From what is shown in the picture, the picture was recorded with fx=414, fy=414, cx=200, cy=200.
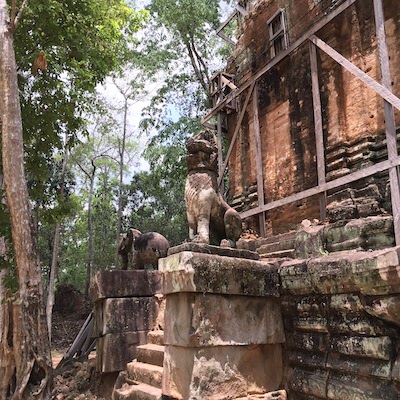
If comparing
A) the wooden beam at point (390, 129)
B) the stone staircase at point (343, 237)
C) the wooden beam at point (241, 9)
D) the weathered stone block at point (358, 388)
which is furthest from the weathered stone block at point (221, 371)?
the wooden beam at point (241, 9)

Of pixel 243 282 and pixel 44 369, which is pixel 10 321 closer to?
pixel 44 369

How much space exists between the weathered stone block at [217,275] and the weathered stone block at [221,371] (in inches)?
15.1

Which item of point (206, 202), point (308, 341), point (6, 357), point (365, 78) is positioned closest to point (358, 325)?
point (308, 341)

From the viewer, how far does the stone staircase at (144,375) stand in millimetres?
3643

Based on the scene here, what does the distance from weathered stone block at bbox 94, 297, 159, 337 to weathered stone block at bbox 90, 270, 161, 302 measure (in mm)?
80

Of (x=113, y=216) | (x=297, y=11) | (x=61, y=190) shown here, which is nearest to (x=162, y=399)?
(x=297, y=11)

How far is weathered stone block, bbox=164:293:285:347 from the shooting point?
105 inches

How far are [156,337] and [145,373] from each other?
833mm

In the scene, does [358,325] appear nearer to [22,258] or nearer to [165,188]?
[22,258]

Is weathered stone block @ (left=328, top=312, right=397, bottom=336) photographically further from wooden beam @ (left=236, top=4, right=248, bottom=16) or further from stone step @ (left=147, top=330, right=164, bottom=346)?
wooden beam @ (left=236, top=4, right=248, bottom=16)

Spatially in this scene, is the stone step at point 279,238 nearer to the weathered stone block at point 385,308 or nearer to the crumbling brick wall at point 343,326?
the crumbling brick wall at point 343,326

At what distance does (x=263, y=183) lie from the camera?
10922 mm

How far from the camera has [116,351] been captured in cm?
475

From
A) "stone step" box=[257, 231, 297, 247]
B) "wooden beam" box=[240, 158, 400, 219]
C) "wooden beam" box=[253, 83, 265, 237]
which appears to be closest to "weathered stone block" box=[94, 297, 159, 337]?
"stone step" box=[257, 231, 297, 247]
